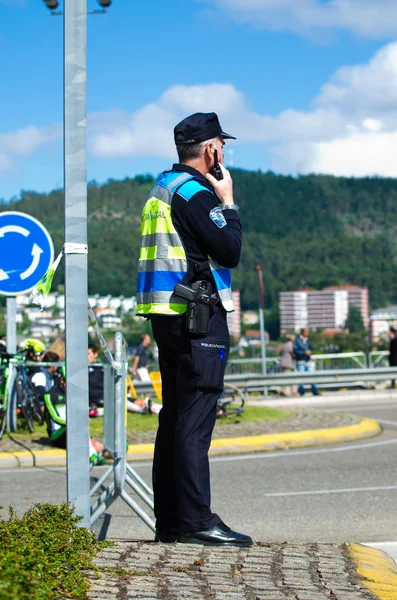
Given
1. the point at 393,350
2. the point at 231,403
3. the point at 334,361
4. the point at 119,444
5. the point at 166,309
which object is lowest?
the point at 231,403

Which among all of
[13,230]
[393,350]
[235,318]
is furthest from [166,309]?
[235,318]

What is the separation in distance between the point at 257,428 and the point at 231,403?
7.47ft

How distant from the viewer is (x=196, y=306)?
15.1ft

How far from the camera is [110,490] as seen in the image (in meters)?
5.92

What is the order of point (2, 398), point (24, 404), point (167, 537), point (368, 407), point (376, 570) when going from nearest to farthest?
point (376, 570) → point (167, 537) → point (24, 404) → point (2, 398) → point (368, 407)

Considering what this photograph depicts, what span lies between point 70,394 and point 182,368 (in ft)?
1.88

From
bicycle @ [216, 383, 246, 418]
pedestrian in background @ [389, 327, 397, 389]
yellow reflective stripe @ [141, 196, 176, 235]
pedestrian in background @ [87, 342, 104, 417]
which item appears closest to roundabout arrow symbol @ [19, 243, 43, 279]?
pedestrian in background @ [87, 342, 104, 417]

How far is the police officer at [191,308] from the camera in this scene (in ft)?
15.4

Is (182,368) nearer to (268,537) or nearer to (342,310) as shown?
(268,537)

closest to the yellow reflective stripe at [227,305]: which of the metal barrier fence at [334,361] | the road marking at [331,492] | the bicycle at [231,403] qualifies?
the road marking at [331,492]

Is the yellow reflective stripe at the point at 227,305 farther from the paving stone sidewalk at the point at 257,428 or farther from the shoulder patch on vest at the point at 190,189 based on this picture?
the paving stone sidewalk at the point at 257,428

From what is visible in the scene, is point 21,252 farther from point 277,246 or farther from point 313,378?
point 277,246

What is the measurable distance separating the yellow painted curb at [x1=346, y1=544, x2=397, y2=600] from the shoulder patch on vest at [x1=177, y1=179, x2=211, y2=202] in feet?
6.24

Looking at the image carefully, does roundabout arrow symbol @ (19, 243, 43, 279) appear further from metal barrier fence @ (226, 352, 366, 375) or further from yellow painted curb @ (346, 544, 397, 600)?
metal barrier fence @ (226, 352, 366, 375)
